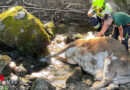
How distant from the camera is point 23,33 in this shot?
637 centimetres

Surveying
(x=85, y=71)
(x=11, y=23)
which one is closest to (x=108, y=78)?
(x=85, y=71)

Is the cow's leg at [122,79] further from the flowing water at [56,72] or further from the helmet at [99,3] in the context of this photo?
the helmet at [99,3]

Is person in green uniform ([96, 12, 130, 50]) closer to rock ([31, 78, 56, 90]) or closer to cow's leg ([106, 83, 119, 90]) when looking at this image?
cow's leg ([106, 83, 119, 90])

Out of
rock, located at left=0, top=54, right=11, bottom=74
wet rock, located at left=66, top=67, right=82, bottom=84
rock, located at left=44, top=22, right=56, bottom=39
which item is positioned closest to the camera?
rock, located at left=0, top=54, right=11, bottom=74

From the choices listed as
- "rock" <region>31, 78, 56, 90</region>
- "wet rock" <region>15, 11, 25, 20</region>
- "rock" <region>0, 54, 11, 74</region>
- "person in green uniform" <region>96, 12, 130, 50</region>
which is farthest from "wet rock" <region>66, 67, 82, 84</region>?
"wet rock" <region>15, 11, 25, 20</region>

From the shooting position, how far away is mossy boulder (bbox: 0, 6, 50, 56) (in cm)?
635

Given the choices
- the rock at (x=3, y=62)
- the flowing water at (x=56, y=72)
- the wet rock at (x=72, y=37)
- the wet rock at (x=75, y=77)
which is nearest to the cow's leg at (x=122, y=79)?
the wet rock at (x=75, y=77)

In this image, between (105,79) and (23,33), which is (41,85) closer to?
(105,79)

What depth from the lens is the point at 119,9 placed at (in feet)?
31.8

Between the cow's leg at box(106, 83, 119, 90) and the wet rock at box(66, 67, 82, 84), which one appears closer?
the cow's leg at box(106, 83, 119, 90)

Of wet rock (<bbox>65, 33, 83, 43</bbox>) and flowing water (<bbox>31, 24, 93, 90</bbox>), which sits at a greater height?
wet rock (<bbox>65, 33, 83, 43</bbox>)

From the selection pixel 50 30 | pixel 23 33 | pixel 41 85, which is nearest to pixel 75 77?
pixel 41 85

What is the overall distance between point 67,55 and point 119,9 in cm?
529

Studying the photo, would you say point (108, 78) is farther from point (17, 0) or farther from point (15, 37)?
point (17, 0)
